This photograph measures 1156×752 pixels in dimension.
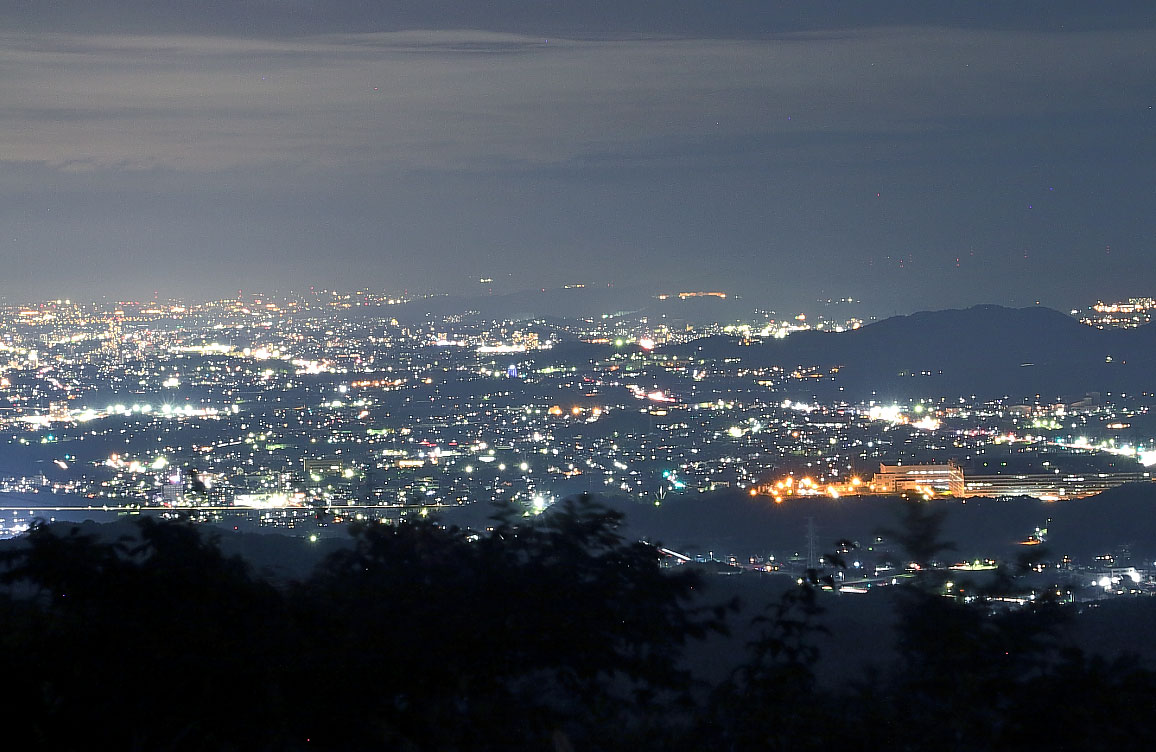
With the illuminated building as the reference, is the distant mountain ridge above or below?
above

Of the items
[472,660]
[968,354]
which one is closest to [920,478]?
[472,660]

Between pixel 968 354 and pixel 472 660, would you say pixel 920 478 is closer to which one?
pixel 472 660

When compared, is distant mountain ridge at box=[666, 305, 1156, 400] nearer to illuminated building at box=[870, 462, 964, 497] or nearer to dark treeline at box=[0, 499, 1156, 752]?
illuminated building at box=[870, 462, 964, 497]

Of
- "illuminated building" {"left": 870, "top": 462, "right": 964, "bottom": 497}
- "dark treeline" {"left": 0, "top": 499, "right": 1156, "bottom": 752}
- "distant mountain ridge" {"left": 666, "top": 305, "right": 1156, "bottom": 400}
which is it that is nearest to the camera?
"dark treeline" {"left": 0, "top": 499, "right": 1156, "bottom": 752}

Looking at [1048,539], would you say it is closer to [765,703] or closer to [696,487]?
[696,487]

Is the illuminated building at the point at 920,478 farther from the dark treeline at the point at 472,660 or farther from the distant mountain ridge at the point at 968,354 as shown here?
the distant mountain ridge at the point at 968,354

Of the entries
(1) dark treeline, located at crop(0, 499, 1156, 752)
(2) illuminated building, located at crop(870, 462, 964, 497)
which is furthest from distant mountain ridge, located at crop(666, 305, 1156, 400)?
(1) dark treeline, located at crop(0, 499, 1156, 752)
